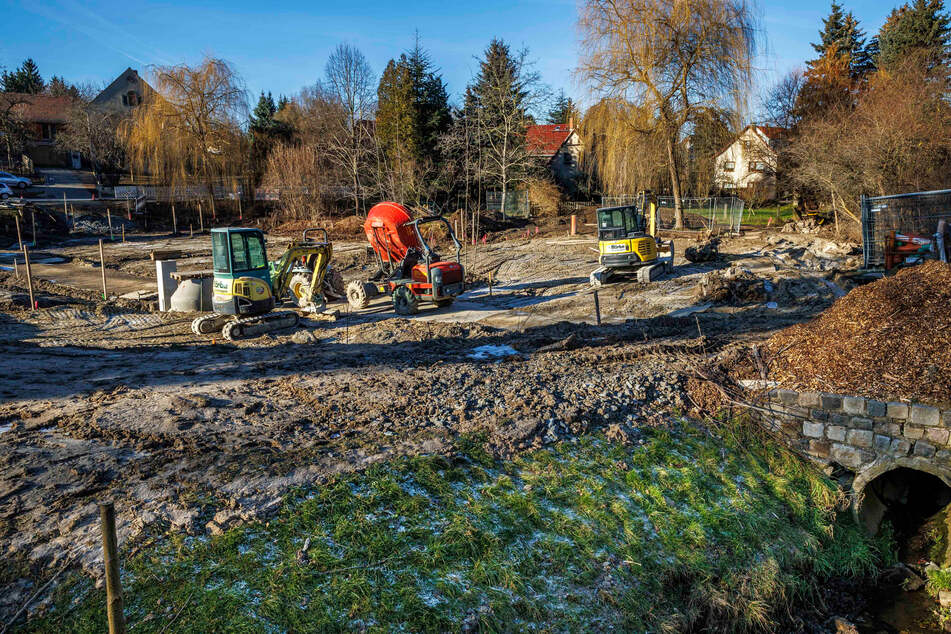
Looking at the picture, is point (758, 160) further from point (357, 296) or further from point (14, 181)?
point (14, 181)

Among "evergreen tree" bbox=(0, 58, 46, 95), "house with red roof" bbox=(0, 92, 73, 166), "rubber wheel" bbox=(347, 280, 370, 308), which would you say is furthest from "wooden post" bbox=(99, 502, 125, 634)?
"evergreen tree" bbox=(0, 58, 46, 95)

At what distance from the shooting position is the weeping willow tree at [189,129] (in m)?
31.9

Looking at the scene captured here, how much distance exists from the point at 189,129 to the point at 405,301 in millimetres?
25257

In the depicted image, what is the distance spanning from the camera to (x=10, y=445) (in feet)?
20.4

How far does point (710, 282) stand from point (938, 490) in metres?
7.73

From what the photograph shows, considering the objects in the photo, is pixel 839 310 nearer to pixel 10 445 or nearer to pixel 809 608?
pixel 809 608

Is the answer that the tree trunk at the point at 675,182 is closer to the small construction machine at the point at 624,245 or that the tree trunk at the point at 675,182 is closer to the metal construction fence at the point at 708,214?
the metal construction fence at the point at 708,214

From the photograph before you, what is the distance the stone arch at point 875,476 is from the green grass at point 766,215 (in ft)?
80.8

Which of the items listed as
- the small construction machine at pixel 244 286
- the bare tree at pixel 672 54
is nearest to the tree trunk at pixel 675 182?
the bare tree at pixel 672 54

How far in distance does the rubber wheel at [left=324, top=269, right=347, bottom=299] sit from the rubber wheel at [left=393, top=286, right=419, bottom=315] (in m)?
2.80

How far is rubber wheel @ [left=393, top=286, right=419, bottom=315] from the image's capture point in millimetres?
14375

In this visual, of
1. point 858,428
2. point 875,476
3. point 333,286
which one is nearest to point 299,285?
point 333,286

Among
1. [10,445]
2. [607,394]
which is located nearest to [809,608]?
[607,394]

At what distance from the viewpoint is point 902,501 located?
25.8 feet
